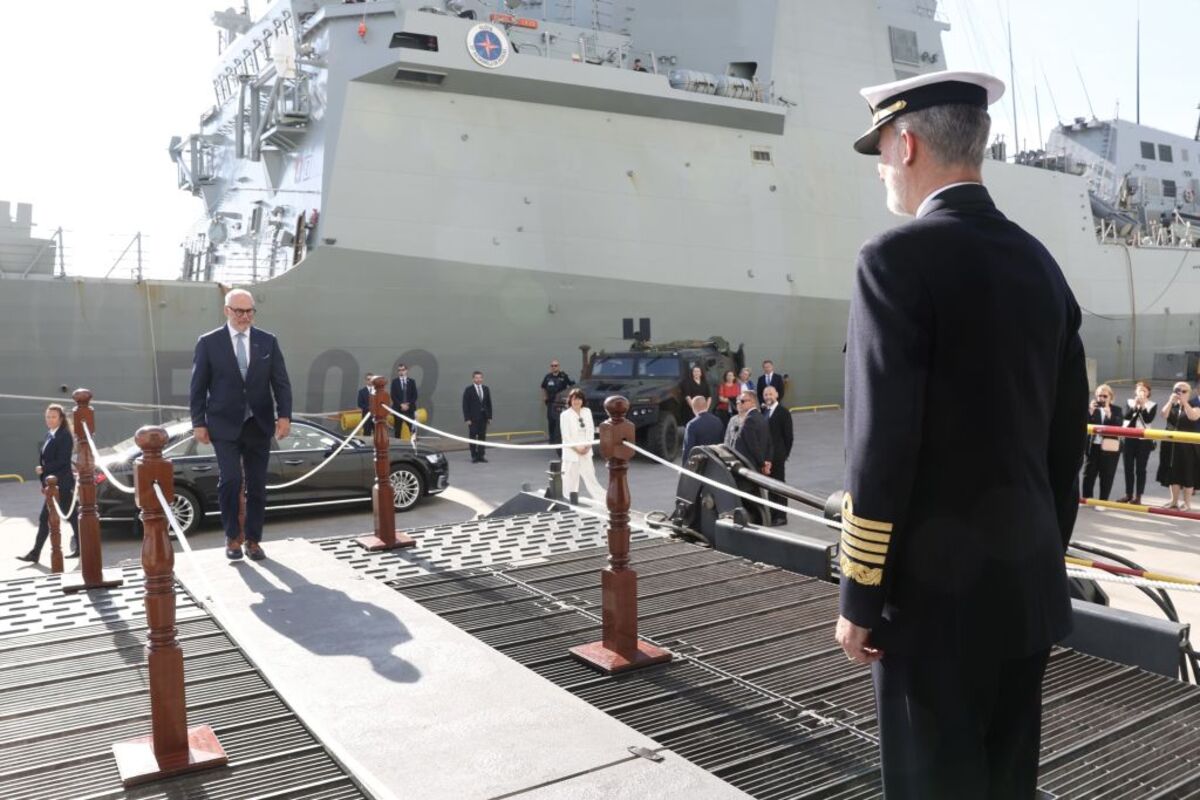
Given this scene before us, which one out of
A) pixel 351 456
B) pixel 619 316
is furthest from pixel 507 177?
A: pixel 351 456

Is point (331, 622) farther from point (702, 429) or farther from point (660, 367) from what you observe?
point (660, 367)

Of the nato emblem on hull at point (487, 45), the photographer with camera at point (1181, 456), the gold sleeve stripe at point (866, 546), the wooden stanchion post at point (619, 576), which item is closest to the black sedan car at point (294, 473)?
the wooden stanchion post at point (619, 576)

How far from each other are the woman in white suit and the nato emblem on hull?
6634 millimetres

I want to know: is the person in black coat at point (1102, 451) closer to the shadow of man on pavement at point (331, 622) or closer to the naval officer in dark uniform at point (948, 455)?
the shadow of man on pavement at point (331, 622)

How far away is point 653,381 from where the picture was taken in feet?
46.7

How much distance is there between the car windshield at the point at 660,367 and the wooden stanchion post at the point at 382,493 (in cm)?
872

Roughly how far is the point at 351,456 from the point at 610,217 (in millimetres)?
7249

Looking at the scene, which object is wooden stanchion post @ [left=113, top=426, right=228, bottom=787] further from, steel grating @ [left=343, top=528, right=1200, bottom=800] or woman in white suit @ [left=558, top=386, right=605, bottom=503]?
woman in white suit @ [left=558, top=386, right=605, bottom=503]

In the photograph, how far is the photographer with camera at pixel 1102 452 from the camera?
33.2ft

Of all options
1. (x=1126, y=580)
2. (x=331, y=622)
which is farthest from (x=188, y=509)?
(x=1126, y=580)

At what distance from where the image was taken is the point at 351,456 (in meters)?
Result: 10.3

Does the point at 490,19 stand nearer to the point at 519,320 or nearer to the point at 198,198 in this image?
the point at 519,320

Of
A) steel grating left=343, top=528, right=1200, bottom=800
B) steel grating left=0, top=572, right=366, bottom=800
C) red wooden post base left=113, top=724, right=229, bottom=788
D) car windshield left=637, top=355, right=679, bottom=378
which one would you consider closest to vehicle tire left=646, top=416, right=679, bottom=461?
car windshield left=637, top=355, right=679, bottom=378

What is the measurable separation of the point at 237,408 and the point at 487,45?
33.8 ft
